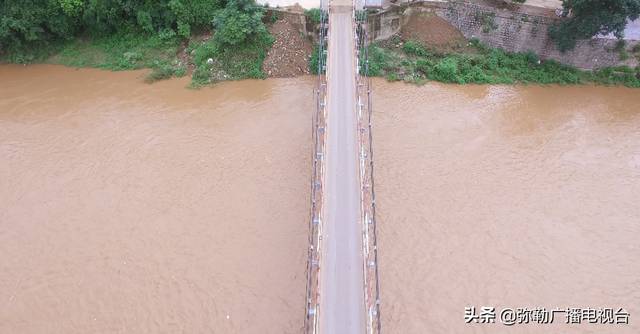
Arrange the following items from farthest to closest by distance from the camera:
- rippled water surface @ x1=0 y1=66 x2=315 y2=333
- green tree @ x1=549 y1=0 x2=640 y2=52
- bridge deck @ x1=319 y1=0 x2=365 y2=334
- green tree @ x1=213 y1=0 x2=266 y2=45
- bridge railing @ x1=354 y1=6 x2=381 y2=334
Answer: green tree @ x1=213 y1=0 x2=266 y2=45 → green tree @ x1=549 y1=0 x2=640 y2=52 → rippled water surface @ x1=0 y1=66 x2=315 y2=333 → bridge railing @ x1=354 y1=6 x2=381 y2=334 → bridge deck @ x1=319 y1=0 x2=365 y2=334

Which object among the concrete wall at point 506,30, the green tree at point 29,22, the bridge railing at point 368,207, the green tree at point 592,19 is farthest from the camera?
the concrete wall at point 506,30

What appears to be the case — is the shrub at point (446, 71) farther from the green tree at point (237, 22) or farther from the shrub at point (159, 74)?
the shrub at point (159, 74)

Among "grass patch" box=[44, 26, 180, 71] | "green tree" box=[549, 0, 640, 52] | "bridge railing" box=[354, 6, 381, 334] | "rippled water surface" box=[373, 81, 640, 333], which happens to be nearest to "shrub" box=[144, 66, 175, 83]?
"grass patch" box=[44, 26, 180, 71]

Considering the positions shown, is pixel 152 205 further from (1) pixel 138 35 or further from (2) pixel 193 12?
(1) pixel 138 35

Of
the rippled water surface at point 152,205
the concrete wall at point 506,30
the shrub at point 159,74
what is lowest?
the rippled water surface at point 152,205

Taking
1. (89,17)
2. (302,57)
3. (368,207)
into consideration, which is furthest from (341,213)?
(89,17)

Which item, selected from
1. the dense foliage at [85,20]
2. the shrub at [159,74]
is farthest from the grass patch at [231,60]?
the dense foliage at [85,20]

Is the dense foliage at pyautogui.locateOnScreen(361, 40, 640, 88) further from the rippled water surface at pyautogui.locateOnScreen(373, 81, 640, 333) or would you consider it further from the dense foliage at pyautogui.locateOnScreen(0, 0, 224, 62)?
the dense foliage at pyautogui.locateOnScreen(0, 0, 224, 62)
